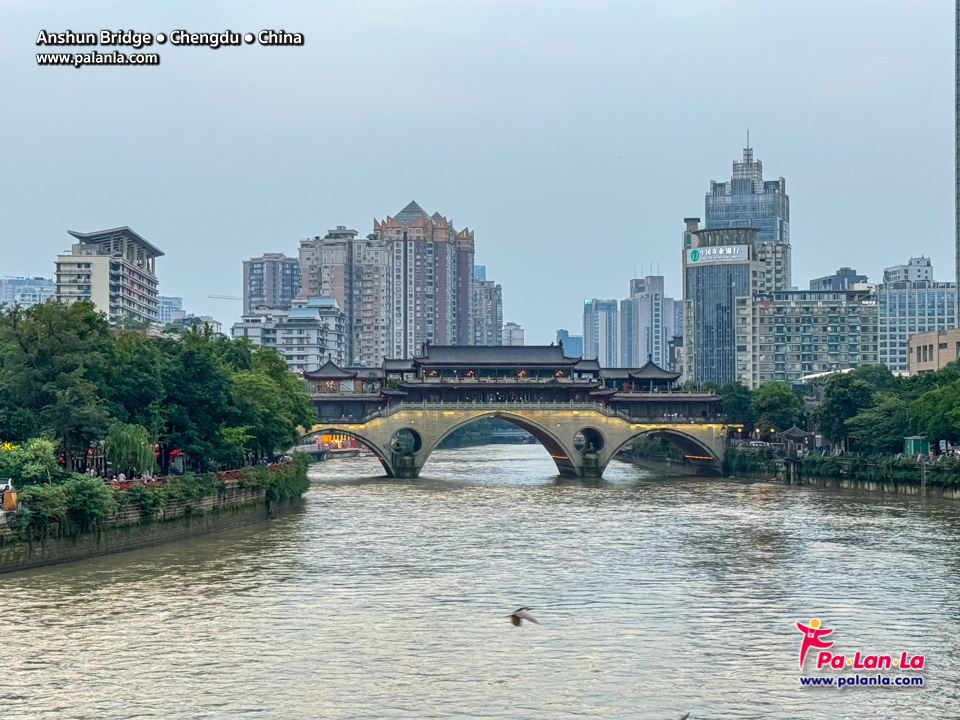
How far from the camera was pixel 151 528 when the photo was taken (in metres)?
51.7

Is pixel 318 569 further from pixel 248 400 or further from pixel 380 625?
pixel 248 400

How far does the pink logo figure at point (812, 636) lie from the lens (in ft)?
111

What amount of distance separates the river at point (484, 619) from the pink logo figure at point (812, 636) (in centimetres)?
34

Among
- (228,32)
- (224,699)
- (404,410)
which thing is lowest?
(224,699)

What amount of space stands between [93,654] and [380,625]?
7.80m

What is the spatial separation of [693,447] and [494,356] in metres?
17.6

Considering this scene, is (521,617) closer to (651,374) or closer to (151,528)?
(151,528)

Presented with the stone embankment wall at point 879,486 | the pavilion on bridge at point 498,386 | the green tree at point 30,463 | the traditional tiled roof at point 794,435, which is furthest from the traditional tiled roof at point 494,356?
the green tree at point 30,463

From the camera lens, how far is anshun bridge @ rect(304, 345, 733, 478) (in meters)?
99.9

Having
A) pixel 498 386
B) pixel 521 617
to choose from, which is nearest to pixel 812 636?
pixel 521 617

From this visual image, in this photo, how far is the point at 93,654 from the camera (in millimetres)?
32844

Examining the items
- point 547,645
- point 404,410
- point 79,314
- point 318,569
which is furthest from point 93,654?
point 404,410

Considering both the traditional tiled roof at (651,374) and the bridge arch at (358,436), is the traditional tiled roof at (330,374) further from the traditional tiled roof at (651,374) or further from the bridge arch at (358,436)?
the traditional tiled roof at (651,374)

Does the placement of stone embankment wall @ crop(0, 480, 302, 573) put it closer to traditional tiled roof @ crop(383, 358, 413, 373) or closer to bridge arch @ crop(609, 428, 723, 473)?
bridge arch @ crop(609, 428, 723, 473)
